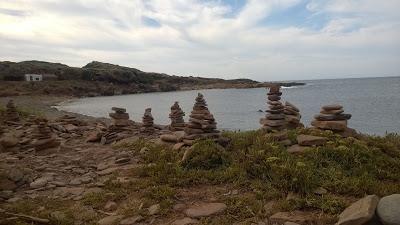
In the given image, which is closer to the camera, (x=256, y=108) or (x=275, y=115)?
(x=275, y=115)

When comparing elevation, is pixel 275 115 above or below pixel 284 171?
above

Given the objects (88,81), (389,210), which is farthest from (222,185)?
(88,81)

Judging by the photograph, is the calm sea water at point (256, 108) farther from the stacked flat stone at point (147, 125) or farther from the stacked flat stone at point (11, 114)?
the stacked flat stone at point (11, 114)

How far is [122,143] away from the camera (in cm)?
1539

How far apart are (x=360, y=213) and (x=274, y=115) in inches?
278

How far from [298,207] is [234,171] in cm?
237

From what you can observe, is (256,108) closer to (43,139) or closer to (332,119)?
(43,139)

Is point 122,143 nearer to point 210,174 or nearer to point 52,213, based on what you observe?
point 210,174

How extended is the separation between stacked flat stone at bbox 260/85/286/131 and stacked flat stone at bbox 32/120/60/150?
8.36m

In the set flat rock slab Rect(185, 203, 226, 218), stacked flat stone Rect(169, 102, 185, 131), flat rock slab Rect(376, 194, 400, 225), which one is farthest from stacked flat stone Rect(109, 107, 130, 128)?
flat rock slab Rect(376, 194, 400, 225)

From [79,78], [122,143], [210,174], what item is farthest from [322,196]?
[79,78]

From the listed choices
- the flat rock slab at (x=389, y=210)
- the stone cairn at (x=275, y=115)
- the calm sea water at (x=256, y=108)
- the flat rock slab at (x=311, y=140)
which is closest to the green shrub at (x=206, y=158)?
the flat rock slab at (x=311, y=140)

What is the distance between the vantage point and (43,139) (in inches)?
603

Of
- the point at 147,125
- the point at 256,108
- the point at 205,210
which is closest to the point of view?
the point at 205,210
